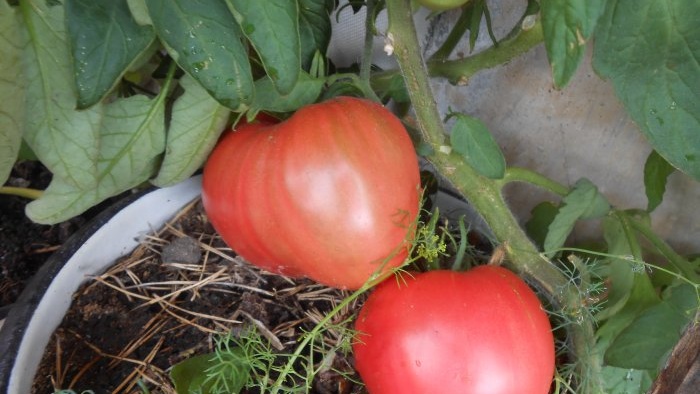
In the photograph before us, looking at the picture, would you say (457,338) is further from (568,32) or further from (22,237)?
(22,237)

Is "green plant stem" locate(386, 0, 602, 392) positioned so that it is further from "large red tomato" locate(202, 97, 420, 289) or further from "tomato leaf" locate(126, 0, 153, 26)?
"tomato leaf" locate(126, 0, 153, 26)

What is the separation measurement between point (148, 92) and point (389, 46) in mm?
282

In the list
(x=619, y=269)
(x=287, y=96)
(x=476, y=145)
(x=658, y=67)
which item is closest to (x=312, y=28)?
→ (x=287, y=96)

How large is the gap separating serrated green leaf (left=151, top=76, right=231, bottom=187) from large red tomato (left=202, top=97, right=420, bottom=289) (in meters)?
0.03

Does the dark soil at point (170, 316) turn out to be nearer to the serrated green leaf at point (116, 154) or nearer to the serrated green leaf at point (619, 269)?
the serrated green leaf at point (116, 154)

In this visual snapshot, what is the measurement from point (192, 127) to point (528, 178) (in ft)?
1.09

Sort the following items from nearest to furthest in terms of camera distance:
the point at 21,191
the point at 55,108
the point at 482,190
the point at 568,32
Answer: the point at 568,32
the point at 55,108
the point at 482,190
the point at 21,191

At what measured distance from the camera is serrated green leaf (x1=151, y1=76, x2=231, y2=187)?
629 millimetres

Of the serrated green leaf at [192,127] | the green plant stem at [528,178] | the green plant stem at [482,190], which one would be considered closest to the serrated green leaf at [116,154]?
the serrated green leaf at [192,127]

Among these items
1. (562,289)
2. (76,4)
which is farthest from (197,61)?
(562,289)

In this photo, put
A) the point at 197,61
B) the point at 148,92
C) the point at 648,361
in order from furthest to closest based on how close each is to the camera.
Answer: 1. the point at 148,92
2. the point at 648,361
3. the point at 197,61

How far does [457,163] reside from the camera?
651 mm

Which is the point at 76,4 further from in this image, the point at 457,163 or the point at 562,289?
the point at 562,289

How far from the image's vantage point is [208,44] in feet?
1.68
